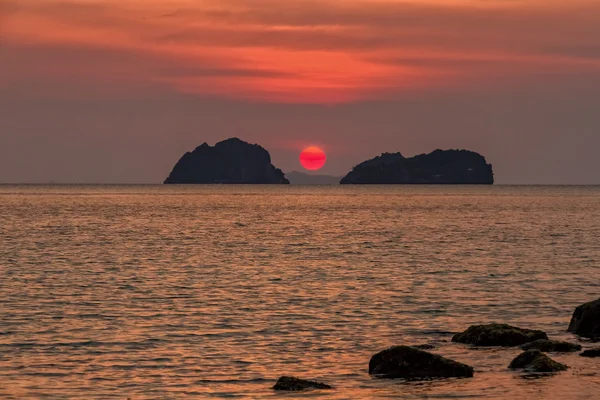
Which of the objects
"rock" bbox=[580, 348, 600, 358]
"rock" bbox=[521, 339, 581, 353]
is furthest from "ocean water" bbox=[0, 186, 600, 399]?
Result: "rock" bbox=[521, 339, 581, 353]

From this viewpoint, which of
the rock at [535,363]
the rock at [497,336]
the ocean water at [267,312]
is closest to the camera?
the ocean water at [267,312]

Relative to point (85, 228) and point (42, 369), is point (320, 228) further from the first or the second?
point (42, 369)

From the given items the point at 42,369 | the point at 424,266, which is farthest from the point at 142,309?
the point at 424,266

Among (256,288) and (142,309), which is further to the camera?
(256,288)

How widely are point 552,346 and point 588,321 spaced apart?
14.4ft

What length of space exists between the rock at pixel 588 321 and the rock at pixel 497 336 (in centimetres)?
230

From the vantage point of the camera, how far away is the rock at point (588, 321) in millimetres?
34594

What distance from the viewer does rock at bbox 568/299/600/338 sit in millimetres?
34594

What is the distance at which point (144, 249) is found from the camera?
81062 mm

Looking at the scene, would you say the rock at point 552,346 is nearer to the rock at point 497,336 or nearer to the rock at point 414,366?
the rock at point 497,336

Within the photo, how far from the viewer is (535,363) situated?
27969 millimetres

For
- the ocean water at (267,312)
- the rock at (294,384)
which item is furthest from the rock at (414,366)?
the rock at (294,384)

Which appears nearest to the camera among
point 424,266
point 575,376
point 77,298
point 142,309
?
point 575,376

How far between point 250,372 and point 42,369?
252 inches
